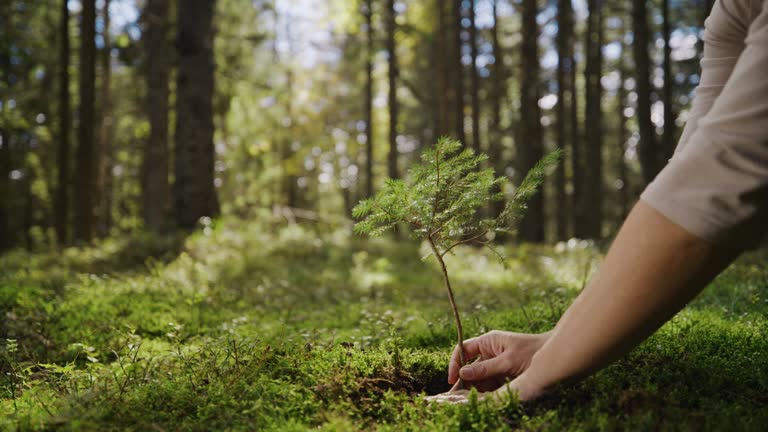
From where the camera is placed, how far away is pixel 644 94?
13.0m

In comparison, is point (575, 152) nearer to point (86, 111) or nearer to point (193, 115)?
point (193, 115)

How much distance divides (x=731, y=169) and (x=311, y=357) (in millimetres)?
2291

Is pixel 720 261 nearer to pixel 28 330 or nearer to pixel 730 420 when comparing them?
pixel 730 420

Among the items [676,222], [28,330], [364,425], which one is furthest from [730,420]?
[28,330]

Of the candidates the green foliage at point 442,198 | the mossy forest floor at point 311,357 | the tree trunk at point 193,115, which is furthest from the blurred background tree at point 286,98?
the green foliage at point 442,198

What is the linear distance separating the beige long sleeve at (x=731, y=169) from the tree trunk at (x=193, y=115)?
31.0 feet

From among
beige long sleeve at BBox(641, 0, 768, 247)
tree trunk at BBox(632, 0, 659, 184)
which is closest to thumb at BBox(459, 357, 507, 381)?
beige long sleeve at BBox(641, 0, 768, 247)

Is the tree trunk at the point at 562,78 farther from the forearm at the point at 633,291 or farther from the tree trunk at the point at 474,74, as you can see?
the forearm at the point at 633,291

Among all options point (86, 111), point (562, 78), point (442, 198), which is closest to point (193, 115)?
point (86, 111)

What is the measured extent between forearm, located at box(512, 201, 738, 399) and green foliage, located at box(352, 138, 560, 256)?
73cm

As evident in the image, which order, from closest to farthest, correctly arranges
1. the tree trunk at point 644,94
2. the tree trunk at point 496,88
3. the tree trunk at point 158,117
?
the tree trunk at point 644,94 → the tree trunk at point 158,117 → the tree trunk at point 496,88

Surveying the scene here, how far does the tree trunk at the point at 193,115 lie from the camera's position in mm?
9758

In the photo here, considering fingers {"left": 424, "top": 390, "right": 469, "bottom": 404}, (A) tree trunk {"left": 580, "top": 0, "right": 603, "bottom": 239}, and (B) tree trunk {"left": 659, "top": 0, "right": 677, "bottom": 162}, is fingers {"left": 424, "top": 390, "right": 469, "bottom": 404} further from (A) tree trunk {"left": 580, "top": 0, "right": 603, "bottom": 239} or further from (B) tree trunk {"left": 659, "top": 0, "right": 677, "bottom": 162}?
(A) tree trunk {"left": 580, "top": 0, "right": 603, "bottom": 239}

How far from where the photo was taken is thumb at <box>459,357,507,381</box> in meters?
2.29
